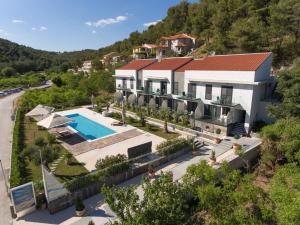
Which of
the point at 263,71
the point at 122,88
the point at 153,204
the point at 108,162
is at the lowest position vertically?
the point at 108,162

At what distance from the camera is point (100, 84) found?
5688 centimetres

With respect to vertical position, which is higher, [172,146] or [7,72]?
[7,72]

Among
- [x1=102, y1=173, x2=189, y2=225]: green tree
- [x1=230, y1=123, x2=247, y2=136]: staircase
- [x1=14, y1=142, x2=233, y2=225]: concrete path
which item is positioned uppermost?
[x1=102, y1=173, x2=189, y2=225]: green tree

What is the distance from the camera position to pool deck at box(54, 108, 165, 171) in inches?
908

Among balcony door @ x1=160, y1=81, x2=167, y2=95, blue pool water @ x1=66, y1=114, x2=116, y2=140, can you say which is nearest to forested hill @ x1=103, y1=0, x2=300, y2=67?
balcony door @ x1=160, y1=81, x2=167, y2=95

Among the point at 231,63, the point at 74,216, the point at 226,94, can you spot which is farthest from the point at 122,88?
the point at 74,216

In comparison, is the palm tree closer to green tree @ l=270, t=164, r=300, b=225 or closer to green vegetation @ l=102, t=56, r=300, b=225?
green vegetation @ l=102, t=56, r=300, b=225

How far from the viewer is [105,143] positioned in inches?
1042

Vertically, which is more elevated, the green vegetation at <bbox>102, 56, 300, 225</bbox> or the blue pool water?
the green vegetation at <bbox>102, 56, 300, 225</bbox>

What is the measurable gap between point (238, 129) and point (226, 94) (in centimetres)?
472

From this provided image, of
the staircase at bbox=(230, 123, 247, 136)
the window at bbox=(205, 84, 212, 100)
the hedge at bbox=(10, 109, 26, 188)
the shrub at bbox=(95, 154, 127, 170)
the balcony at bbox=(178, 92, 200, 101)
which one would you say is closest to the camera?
the hedge at bbox=(10, 109, 26, 188)

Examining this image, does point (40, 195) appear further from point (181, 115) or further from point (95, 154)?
point (181, 115)

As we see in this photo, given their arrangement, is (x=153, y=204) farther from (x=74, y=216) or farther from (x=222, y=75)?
(x=222, y=75)

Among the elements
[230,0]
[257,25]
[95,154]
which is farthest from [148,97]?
[230,0]
